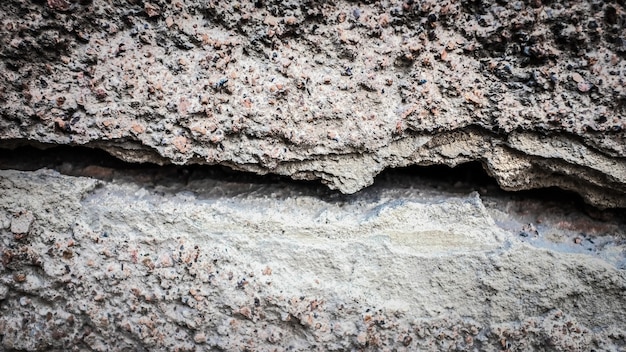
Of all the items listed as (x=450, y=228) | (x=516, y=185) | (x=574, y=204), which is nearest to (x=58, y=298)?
(x=450, y=228)

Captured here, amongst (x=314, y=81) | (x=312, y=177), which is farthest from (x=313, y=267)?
(x=314, y=81)

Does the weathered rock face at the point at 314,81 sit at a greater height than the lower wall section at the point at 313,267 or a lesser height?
greater

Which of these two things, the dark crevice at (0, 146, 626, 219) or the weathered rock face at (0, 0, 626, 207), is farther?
the dark crevice at (0, 146, 626, 219)

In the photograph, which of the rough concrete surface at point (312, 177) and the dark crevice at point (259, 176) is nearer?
the rough concrete surface at point (312, 177)

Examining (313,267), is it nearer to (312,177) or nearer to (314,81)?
(312,177)

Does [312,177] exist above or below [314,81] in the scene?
below
